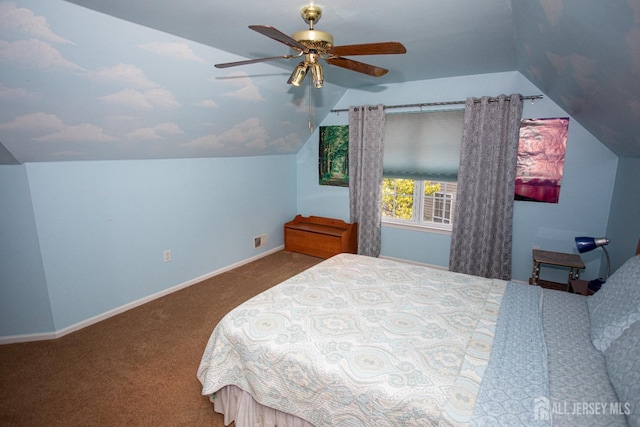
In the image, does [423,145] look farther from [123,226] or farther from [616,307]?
[123,226]

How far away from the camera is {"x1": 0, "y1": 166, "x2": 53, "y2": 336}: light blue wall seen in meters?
2.37

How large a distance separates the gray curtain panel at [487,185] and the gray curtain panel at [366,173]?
98cm

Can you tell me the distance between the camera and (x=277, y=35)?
146 centimetres

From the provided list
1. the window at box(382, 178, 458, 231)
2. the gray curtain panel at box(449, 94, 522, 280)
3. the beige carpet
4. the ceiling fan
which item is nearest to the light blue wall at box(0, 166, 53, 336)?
the beige carpet

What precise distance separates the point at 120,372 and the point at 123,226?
1313mm

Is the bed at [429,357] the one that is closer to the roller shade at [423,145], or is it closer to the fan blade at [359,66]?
the fan blade at [359,66]

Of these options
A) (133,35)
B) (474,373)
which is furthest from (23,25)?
(474,373)

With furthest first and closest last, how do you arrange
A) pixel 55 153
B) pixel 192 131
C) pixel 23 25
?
pixel 192 131 < pixel 55 153 < pixel 23 25

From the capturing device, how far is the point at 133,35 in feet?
6.61

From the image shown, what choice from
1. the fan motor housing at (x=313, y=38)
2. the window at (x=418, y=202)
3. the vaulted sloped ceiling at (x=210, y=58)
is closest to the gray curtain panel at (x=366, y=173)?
the window at (x=418, y=202)

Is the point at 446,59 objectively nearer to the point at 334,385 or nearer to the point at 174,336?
the point at 334,385

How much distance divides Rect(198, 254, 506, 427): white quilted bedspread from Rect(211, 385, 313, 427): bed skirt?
83mm

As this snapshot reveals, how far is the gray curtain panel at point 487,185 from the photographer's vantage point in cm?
336

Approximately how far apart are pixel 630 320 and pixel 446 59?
2443 millimetres
